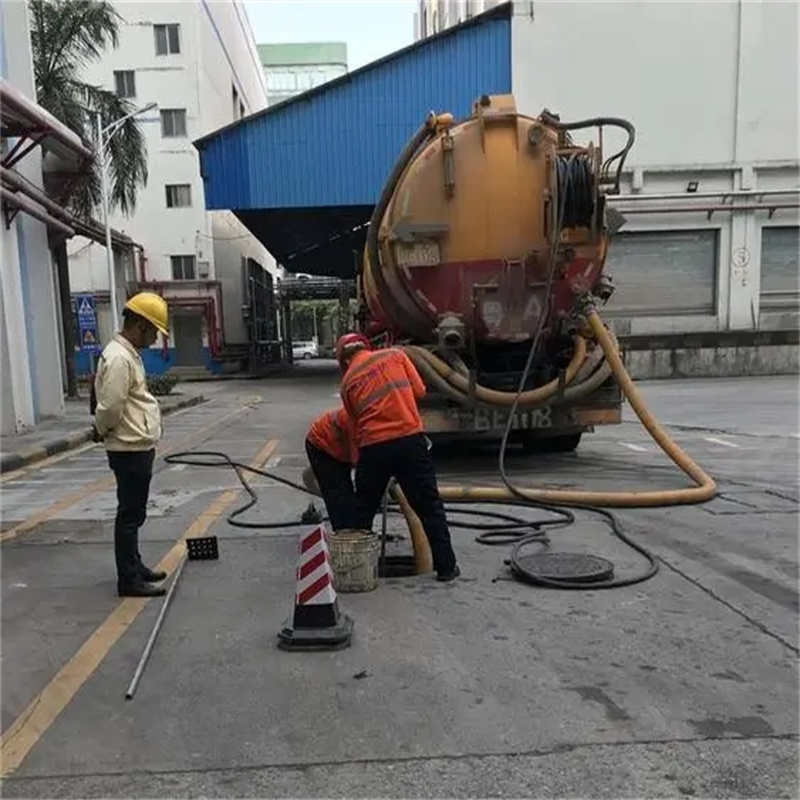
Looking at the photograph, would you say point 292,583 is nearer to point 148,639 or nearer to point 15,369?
point 148,639

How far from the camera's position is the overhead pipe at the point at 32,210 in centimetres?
1293

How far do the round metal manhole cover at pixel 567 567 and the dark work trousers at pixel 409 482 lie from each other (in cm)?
52

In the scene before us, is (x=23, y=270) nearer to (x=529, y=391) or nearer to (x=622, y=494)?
(x=529, y=391)

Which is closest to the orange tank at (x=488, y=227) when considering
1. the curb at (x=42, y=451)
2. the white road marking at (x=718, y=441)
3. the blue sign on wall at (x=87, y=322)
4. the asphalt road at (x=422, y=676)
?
the asphalt road at (x=422, y=676)

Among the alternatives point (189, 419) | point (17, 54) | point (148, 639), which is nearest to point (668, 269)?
point (189, 419)

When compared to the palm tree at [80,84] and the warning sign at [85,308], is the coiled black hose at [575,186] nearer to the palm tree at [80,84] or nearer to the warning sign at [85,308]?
the warning sign at [85,308]

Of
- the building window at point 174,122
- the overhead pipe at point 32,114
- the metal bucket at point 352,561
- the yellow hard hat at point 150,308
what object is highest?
the building window at point 174,122

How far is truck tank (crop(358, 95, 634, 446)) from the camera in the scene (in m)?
8.25

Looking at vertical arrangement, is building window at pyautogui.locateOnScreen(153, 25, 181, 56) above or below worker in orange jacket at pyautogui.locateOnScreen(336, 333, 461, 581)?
above

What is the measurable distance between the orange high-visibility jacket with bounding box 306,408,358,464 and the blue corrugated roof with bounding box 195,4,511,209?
1947cm

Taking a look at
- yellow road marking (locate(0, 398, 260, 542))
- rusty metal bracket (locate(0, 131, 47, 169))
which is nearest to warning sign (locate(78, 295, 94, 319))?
rusty metal bracket (locate(0, 131, 47, 169))

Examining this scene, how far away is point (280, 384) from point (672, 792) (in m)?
29.1

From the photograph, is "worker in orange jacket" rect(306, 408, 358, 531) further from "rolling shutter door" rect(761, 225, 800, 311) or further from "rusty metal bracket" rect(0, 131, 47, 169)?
"rolling shutter door" rect(761, 225, 800, 311)

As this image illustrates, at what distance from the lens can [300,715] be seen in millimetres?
3383
